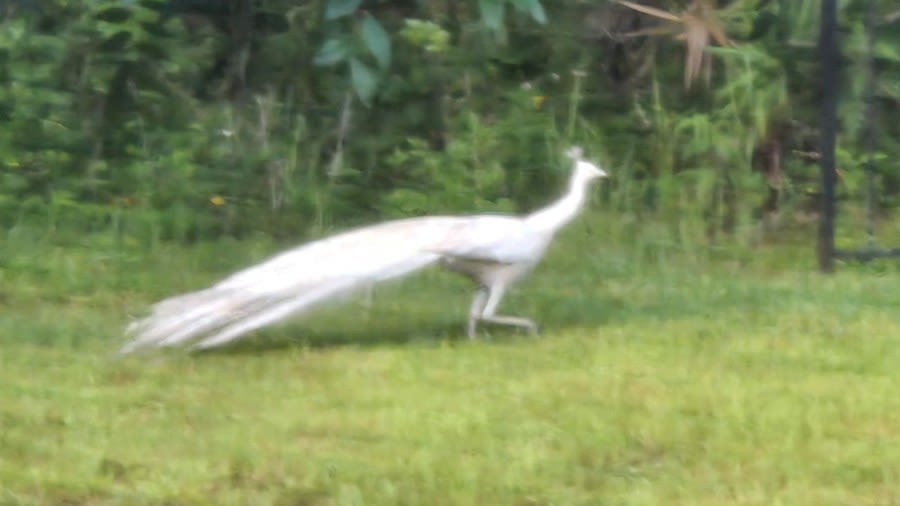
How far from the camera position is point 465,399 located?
529cm

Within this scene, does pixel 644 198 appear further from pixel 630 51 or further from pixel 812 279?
pixel 812 279

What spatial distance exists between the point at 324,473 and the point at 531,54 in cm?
553

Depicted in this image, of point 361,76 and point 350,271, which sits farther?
point 361,76

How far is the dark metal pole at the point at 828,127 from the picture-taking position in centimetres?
804

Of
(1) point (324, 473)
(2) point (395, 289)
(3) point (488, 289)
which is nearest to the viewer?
(1) point (324, 473)

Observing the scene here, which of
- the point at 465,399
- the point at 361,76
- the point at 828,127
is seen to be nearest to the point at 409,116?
the point at 828,127

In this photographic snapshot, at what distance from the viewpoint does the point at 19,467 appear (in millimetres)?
4504

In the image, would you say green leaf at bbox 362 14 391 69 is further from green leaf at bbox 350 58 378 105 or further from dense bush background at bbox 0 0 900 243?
dense bush background at bbox 0 0 900 243

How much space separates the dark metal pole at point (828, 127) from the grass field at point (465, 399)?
17.5 inches

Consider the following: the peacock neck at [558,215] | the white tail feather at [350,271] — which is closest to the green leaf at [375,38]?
the white tail feather at [350,271]

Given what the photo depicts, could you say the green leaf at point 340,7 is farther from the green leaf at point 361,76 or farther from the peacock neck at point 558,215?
the peacock neck at point 558,215

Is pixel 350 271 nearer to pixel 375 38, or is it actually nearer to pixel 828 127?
pixel 375 38

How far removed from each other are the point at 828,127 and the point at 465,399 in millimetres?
3518

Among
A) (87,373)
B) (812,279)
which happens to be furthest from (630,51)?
(87,373)
